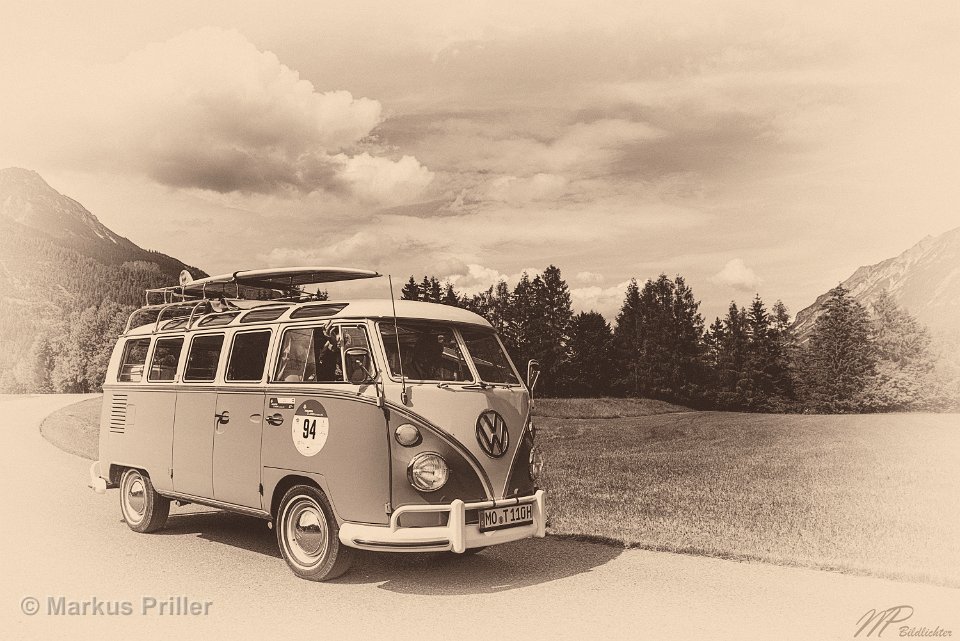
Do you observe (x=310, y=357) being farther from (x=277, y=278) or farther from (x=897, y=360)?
(x=897, y=360)

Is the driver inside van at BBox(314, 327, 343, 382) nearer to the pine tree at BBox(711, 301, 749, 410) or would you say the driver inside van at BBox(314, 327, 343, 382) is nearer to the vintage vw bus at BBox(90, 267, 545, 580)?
the vintage vw bus at BBox(90, 267, 545, 580)

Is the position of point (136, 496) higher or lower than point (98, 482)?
lower

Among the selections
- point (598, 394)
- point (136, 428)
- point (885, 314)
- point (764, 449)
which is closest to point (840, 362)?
point (885, 314)

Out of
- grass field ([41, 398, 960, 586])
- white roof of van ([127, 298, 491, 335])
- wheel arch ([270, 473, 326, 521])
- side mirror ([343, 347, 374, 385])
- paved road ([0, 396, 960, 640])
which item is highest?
white roof of van ([127, 298, 491, 335])

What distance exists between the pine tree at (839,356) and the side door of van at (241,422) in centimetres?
6994

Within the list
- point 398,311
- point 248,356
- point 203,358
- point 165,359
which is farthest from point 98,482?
point 398,311

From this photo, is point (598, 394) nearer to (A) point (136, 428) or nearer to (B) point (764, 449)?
(B) point (764, 449)

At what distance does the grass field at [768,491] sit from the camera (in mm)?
8742

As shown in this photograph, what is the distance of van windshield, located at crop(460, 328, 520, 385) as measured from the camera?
777cm

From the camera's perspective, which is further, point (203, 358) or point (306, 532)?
point (203, 358)

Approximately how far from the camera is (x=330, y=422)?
7.17m

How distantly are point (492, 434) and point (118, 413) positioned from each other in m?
5.78

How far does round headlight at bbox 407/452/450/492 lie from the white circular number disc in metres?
0.94

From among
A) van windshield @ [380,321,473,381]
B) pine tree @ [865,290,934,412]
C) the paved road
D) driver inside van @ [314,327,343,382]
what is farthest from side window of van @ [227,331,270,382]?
pine tree @ [865,290,934,412]
